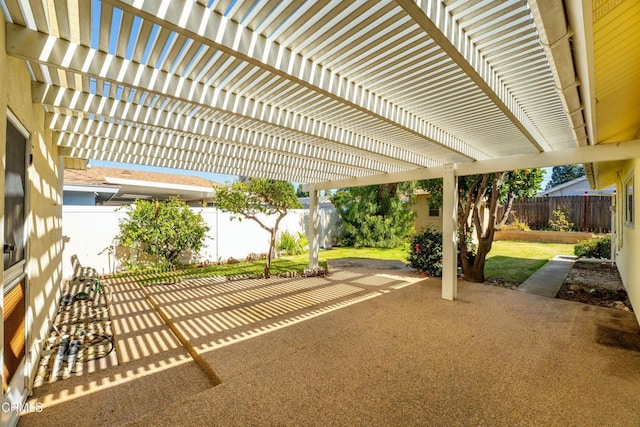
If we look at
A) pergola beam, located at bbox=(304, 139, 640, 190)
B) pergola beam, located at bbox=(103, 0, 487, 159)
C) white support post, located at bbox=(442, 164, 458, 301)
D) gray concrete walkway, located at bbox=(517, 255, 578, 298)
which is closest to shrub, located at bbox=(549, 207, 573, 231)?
gray concrete walkway, located at bbox=(517, 255, 578, 298)

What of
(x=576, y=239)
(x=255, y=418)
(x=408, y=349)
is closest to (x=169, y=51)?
(x=255, y=418)

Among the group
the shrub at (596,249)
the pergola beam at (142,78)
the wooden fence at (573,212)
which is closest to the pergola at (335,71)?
the pergola beam at (142,78)

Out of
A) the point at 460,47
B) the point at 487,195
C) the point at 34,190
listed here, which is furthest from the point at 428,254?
the point at 34,190

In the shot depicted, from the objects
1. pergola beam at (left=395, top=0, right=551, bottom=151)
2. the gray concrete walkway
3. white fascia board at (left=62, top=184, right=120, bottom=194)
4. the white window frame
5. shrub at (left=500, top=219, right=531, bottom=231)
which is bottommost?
the gray concrete walkway

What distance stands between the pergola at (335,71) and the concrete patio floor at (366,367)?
2923 millimetres

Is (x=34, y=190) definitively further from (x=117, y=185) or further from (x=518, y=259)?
(x=518, y=259)

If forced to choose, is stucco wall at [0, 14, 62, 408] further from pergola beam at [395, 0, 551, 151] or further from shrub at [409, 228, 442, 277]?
shrub at [409, 228, 442, 277]

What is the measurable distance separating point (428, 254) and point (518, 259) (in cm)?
516

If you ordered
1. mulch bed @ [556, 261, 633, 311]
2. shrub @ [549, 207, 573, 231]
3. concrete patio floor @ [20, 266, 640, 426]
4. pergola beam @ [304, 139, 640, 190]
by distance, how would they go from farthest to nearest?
shrub @ [549, 207, 573, 231] < mulch bed @ [556, 261, 633, 311] < pergola beam @ [304, 139, 640, 190] < concrete patio floor @ [20, 266, 640, 426]

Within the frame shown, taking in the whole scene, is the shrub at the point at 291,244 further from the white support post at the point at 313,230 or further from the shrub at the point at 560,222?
the shrub at the point at 560,222

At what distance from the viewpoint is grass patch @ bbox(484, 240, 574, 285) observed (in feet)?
29.6

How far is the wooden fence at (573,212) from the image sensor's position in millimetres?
15977

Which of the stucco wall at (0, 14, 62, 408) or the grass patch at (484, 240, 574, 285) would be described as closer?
the stucco wall at (0, 14, 62, 408)

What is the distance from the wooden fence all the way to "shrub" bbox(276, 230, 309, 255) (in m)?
14.2
